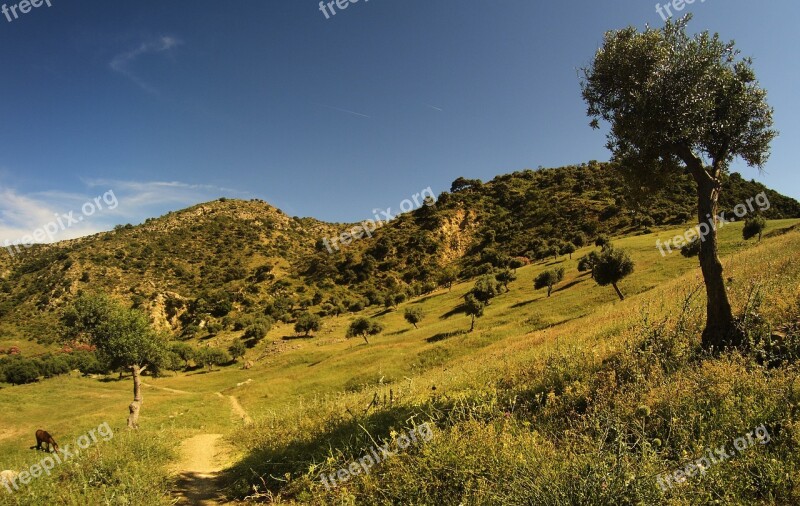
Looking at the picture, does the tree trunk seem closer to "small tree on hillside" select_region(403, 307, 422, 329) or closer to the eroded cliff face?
"small tree on hillside" select_region(403, 307, 422, 329)

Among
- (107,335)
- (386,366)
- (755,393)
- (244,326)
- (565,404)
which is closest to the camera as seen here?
(755,393)

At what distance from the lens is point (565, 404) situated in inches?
367

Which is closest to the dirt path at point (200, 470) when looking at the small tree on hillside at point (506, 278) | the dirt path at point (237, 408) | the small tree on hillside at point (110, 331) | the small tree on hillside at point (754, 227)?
the dirt path at point (237, 408)

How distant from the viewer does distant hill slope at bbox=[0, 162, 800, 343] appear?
4815 inches

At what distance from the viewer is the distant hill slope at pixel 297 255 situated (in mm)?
122312

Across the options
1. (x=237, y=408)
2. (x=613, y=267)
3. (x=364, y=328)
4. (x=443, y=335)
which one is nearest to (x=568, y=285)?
(x=613, y=267)

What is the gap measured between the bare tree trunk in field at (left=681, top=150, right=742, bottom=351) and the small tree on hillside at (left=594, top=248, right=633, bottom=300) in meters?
41.4

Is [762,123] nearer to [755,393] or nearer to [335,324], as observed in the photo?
[755,393]

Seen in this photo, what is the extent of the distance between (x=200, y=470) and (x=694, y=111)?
22.4 metres

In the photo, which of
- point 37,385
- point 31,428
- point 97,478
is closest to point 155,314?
point 37,385

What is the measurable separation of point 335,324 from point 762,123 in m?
98.3

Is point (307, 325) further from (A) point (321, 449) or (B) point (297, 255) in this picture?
(A) point (321, 449)

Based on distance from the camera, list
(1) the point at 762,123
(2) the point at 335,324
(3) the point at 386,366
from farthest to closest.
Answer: (2) the point at 335,324 → (3) the point at 386,366 → (1) the point at 762,123

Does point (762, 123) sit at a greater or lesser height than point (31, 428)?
greater
